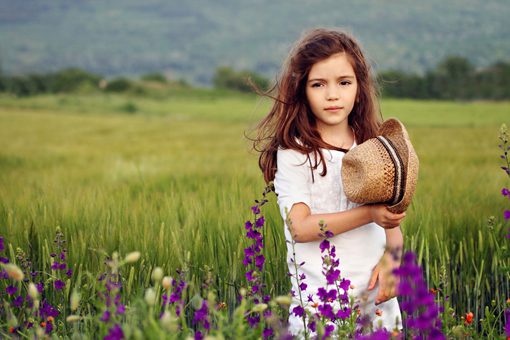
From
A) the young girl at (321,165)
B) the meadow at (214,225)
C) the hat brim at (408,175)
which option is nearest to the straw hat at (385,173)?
the hat brim at (408,175)

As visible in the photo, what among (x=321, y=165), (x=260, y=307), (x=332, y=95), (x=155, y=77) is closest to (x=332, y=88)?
(x=332, y=95)

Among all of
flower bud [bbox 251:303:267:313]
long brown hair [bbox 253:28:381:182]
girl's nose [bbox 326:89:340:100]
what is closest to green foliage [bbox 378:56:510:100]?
long brown hair [bbox 253:28:381:182]

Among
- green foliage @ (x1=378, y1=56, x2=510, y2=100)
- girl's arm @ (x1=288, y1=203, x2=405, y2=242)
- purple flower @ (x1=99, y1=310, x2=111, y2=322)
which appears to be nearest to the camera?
purple flower @ (x1=99, y1=310, x2=111, y2=322)

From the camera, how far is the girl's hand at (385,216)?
1894 mm

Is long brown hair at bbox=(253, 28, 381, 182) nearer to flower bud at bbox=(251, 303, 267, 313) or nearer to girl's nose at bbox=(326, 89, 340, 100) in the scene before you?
girl's nose at bbox=(326, 89, 340, 100)

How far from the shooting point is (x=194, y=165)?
5.71m

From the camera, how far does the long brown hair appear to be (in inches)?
85.7

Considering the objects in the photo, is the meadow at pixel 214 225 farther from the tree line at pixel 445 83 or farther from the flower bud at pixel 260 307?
the tree line at pixel 445 83

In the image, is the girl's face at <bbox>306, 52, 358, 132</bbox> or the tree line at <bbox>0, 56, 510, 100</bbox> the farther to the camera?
the tree line at <bbox>0, 56, 510, 100</bbox>

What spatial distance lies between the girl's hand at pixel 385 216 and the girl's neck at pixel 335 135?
360 mm

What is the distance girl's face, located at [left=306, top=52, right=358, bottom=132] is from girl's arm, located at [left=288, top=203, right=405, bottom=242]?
0.33 m

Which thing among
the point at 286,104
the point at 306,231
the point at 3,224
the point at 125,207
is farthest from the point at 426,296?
the point at 3,224

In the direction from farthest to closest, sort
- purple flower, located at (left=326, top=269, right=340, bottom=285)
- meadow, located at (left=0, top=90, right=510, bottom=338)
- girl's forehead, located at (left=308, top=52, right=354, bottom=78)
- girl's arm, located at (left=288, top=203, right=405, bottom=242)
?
1. meadow, located at (left=0, top=90, right=510, bottom=338)
2. girl's forehead, located at (left=308, top=52, right=354, bottom=78)
3. girl's arm, located at (left=288, top=203, right=405, bottom=242)
4. purple flower, located at (left=326, top=269, right=340, bottom=285)

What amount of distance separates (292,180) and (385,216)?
1.15 ft
